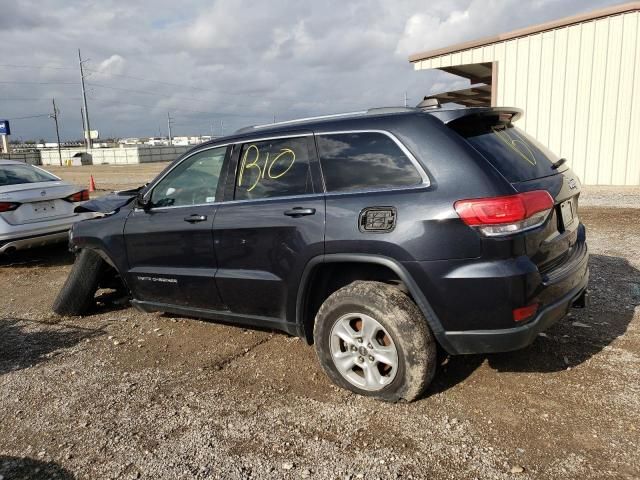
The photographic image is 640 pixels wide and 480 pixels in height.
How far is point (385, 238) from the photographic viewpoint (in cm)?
310

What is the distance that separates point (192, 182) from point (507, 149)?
2500mm

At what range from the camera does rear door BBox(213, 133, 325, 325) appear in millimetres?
3494

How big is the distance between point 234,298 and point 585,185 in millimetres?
12577

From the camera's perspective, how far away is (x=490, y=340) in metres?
2.98

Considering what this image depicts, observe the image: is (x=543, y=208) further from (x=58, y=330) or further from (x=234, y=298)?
(x=58, y=330)

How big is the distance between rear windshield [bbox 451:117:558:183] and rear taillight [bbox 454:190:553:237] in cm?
21

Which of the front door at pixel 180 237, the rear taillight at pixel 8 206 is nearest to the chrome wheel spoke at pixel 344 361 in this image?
the front door at pixel 180 237

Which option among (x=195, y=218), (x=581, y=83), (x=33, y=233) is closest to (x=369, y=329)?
(x=195, y=218)

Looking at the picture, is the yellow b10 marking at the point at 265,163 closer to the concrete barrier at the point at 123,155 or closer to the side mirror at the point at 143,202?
the side mirror at the point at 143,202

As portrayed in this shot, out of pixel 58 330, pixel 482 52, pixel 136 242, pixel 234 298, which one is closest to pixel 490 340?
pixel 234 298

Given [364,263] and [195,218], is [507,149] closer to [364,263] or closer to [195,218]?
[364,263]

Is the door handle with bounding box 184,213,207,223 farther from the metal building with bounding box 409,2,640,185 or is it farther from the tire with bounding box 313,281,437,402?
the metal building with bounding box 409,2,640,185

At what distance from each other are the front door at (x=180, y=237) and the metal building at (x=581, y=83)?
39.7 feet

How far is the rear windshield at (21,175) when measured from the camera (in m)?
7.53
